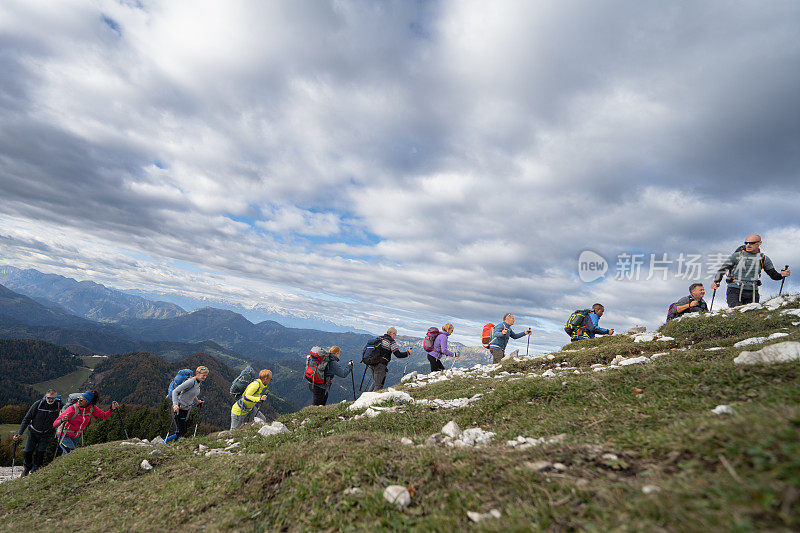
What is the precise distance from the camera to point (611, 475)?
3.78 meters

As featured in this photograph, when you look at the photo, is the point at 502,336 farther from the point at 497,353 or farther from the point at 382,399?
the point at 382,399

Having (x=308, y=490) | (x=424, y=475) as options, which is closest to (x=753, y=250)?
(x=424, y=475)

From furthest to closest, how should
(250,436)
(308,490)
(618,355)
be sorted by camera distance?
(618,355) < (250,436) < (308,490)

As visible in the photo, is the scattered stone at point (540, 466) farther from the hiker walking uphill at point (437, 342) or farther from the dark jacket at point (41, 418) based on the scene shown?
the dark jacket at point (41, 418)

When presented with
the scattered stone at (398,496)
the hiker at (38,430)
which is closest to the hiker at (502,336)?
the scattered stone at (398,496)

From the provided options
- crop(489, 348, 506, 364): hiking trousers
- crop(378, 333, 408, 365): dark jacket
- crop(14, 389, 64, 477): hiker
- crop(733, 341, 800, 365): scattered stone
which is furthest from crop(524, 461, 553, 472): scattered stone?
crop(14, 389, 64, 477): hiker

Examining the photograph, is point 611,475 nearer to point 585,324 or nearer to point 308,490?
point 308,490

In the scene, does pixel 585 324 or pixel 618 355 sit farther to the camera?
pixel 585 324

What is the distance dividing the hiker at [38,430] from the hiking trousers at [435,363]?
19.8 m

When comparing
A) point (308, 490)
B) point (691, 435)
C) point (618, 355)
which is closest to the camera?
point (691, 435)

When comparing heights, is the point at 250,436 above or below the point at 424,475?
below

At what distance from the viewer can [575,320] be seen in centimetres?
2062

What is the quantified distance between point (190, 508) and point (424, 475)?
14.1 ft

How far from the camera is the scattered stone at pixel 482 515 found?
3.55 meters
